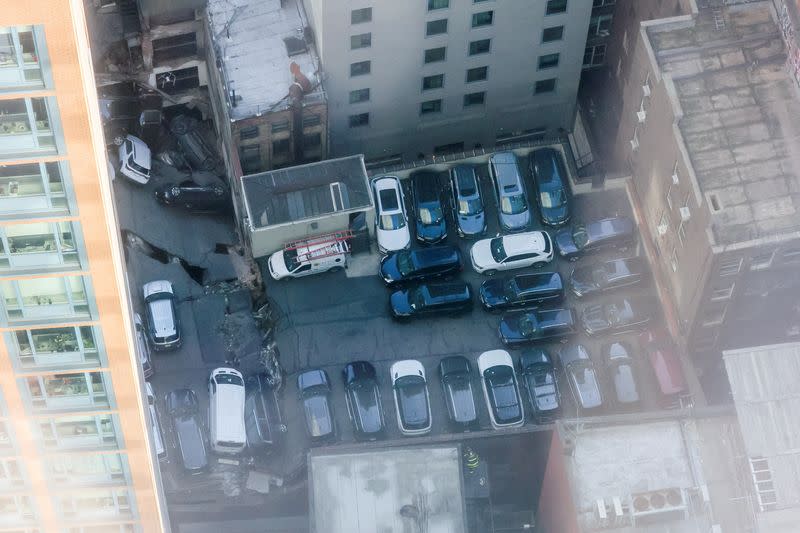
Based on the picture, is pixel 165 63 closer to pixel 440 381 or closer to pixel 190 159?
pixel 190 159

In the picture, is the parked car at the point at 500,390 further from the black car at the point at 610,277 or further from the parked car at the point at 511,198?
the parked car at the point at 511,198

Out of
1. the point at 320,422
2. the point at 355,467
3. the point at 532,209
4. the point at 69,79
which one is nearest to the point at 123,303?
the point at 69,79

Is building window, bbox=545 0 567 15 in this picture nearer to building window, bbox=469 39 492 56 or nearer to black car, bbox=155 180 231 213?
building window, bbox=469 39 492 56

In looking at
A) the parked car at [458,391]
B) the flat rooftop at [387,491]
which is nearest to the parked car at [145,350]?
the flat rooftop at [387,491]

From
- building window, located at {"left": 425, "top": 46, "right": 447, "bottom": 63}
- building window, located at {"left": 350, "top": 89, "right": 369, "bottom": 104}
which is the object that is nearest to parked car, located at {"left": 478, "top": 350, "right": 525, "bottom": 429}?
building window, located at {"left": 350, "top": 89, "right": 369, "bottom": 104}

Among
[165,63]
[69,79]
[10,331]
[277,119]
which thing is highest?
[165,63]

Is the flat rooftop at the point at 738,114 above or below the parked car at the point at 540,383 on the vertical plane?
above
